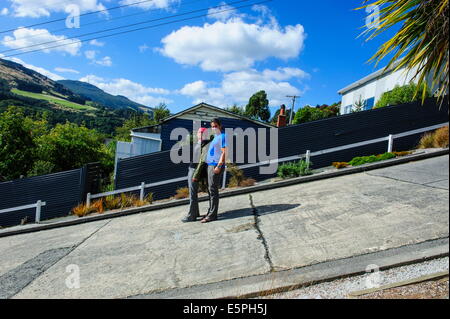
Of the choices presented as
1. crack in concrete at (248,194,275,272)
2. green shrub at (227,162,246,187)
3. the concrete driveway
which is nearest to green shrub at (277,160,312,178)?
green shrub at (227,162,246,187)

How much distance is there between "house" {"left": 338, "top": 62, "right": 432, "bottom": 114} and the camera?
17.4 m

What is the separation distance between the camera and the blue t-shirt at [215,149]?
5559mm

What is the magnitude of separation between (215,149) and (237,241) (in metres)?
1.74

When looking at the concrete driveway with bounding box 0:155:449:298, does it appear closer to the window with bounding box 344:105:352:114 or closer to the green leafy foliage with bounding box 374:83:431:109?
the green leafy foliage with bounding box 374:83:431:109

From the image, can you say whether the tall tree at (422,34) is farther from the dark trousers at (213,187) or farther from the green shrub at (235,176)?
the green shrub at (235,176)

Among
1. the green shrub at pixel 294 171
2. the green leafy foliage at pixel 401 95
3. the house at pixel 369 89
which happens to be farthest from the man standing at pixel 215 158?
the house at pixel 369 89

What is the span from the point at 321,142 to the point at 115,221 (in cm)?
659

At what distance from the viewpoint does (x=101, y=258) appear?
4746 millimetres

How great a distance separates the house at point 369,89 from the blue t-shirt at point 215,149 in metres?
13.6

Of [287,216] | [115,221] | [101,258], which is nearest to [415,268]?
[287,216]

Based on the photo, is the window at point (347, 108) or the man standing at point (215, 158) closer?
the man standing at point (215, 158)

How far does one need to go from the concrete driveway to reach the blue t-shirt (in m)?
1.10

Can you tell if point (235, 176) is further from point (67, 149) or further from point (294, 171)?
point (67, 149)
